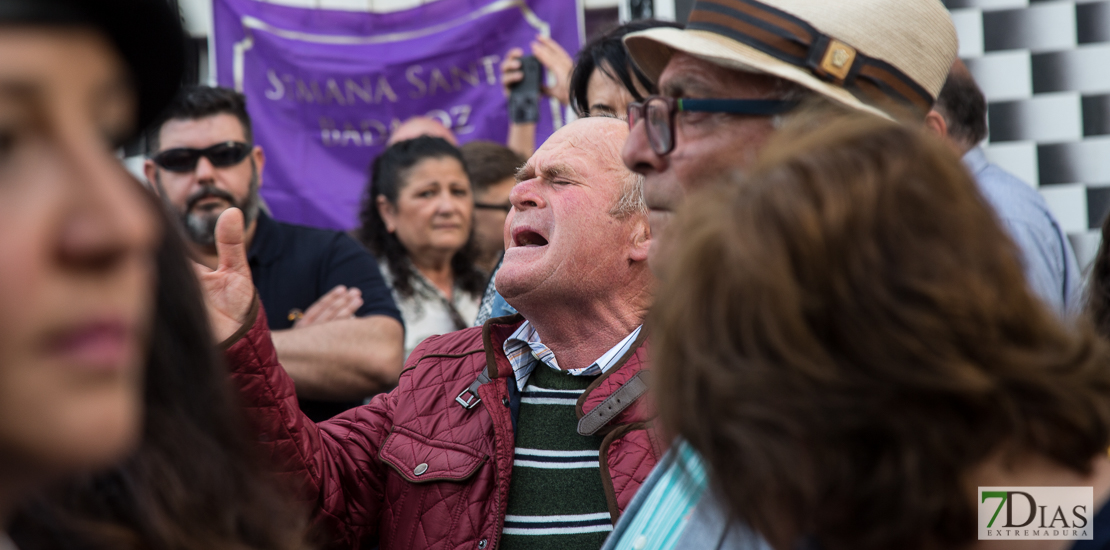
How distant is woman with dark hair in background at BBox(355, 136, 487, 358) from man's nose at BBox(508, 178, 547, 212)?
5.86 feet

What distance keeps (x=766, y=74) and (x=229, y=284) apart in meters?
0.96

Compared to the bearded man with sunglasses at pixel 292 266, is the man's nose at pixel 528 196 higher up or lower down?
higher up

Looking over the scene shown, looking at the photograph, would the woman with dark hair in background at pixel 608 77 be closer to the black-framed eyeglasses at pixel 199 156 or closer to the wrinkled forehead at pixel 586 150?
the wrinkled forehead at pixel 586 150

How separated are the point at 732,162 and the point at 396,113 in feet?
12.2

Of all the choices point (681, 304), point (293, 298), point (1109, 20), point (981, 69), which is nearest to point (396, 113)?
point (293, 298)

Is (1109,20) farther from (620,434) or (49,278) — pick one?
(49,278)

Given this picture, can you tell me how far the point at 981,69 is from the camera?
3.70 metres

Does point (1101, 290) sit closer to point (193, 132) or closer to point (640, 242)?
point (640, 242)

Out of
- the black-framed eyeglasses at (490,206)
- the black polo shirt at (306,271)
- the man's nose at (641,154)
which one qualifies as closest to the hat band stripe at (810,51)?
the man's nose at (641,154)

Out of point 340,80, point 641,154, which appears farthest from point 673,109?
point 340,80

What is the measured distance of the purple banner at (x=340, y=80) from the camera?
471 centimetres

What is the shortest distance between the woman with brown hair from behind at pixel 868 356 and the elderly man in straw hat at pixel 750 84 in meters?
0.48

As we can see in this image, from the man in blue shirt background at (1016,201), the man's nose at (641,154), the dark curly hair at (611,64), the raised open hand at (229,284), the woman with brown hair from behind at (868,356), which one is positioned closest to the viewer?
the woman with brown hair from behind at (868,356)

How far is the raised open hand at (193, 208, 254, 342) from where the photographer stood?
1.57m
